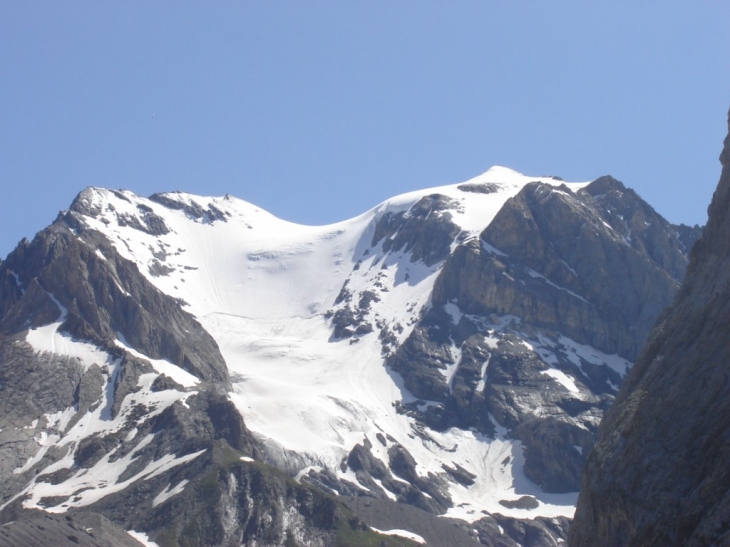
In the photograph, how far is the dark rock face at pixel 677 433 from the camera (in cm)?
5419

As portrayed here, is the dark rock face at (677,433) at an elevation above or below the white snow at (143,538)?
above

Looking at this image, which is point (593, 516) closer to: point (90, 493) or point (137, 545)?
point (137, 545)

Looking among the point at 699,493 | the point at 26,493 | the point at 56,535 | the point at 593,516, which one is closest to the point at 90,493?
the point at 26,493

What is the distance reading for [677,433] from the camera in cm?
5894

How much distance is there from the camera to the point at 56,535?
15250cm

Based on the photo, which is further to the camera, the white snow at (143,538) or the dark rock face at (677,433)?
the white snow at (143,538)

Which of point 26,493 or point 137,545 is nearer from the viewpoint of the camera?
point 137,545

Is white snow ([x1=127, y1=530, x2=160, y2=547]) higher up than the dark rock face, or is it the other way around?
the dark rock face

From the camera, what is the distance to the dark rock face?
54.2 metres

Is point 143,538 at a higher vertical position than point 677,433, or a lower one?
lower

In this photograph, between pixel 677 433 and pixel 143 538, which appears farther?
pixel 143 538

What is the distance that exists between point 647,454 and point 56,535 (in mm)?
112403

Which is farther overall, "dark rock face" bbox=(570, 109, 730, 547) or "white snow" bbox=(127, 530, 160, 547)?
"white snow" bbox=(127, 530, 160, 547)

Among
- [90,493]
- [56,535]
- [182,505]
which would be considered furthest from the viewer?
[90,493]
